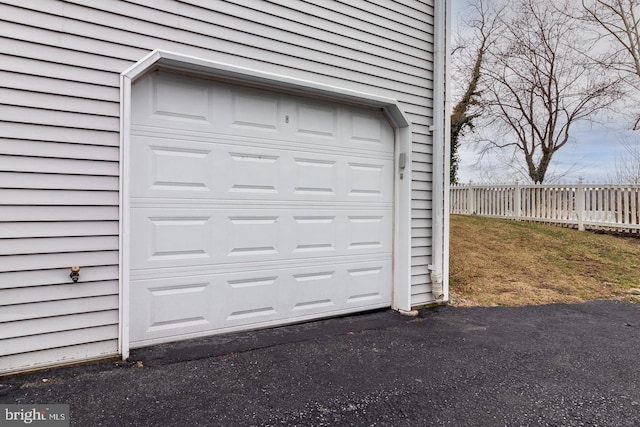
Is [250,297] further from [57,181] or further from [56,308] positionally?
[57,181]

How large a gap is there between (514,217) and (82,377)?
33.6 feet

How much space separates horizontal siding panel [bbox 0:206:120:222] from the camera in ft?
8.09

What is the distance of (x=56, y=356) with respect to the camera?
2584 millimetres

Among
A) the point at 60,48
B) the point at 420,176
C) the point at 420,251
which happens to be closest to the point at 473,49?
the point at 420,176

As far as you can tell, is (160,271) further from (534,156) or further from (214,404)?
(534,156)

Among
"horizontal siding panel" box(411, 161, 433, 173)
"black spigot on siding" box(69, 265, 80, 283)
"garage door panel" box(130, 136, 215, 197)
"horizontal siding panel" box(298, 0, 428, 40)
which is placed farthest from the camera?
"horizontal siding panel" box(411, 161, 433, 173)

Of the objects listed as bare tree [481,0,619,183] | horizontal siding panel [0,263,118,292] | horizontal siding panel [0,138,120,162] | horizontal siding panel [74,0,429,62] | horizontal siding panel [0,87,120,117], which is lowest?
horizontal siding panel [0,263,118,292]

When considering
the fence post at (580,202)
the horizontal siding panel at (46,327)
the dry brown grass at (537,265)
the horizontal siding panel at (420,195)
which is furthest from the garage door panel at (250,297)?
the fence post at (580,202)

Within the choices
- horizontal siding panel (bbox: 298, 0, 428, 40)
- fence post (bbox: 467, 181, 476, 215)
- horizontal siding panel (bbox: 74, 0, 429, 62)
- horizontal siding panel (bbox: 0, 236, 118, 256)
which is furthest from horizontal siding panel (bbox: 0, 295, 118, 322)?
fence post (bbox: 467, 181, 476, 215)

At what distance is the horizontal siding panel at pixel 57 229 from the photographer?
97.0 inches

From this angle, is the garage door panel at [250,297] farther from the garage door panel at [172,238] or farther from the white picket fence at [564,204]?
the white picket fence at [564,204]

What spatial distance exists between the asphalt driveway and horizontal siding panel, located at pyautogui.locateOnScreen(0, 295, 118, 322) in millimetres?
376

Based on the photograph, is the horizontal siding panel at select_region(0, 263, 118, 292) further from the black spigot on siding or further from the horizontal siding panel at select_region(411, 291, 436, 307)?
the horizontal siding panel at select_region(411, 291, 436, 307)

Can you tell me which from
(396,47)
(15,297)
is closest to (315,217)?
(396,47)
